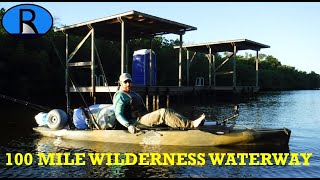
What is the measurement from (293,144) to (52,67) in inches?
1083

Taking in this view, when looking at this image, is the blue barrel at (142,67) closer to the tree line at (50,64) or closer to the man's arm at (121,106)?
the tree line at (50,64)

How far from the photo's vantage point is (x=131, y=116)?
10797 millimetres

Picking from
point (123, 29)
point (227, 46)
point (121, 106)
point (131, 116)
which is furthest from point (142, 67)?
point (227, 46)

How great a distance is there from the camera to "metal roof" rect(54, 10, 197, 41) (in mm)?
21172

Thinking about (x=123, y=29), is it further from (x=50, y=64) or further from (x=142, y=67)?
(x=50, y=64)

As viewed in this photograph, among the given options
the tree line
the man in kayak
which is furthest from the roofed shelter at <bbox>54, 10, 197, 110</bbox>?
the man in kayak

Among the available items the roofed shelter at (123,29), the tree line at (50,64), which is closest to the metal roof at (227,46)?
the tree line at (50,64)

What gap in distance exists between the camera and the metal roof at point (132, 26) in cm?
2117

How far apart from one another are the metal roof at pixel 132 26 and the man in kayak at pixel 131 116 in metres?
10.3

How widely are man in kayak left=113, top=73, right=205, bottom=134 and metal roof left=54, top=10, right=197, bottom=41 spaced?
1033 cm

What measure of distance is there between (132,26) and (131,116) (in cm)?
1368

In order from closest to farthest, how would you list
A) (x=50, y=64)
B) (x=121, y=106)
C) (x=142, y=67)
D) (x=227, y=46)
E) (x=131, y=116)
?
(x=121, y=106), (x=131, y=116), (x=142, y=67), (x=50, y=64), (x=227, y=46)

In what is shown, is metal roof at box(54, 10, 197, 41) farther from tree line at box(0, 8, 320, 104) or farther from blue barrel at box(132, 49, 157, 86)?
tree line at box(0, 8, 320, 104)

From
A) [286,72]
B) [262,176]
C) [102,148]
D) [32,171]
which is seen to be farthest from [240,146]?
[286,72]
